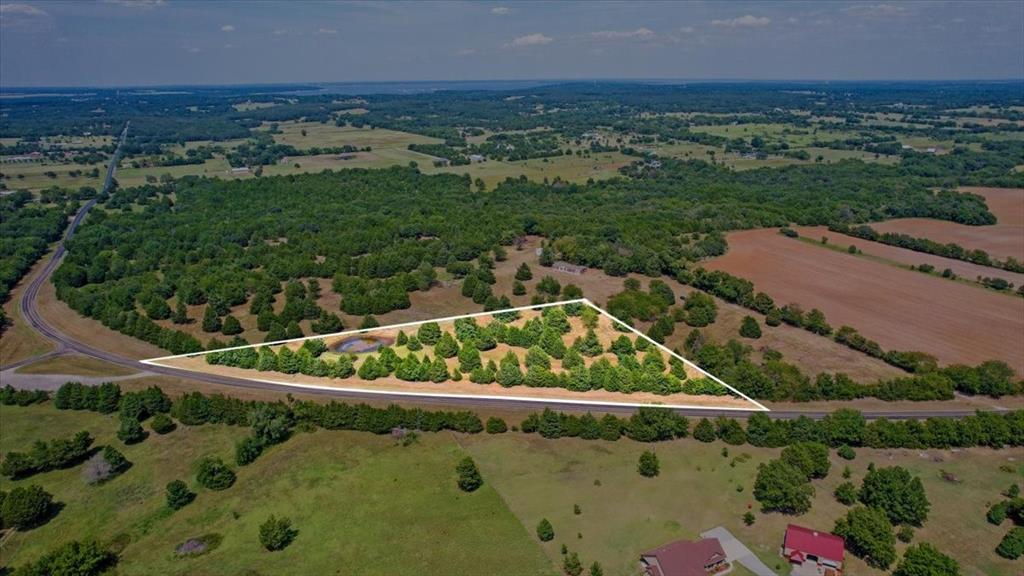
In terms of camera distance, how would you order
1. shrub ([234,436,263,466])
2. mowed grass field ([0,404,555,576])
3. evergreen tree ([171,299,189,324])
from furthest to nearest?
evergreen tree ([171,299,189,324]) < shrub ([234,436,263,466]) < mowed grass field ([0,404,555,576])

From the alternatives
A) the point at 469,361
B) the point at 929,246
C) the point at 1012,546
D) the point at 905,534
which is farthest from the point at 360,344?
the point at 929,246

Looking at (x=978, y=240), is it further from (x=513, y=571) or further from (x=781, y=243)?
(x=513, y=571)

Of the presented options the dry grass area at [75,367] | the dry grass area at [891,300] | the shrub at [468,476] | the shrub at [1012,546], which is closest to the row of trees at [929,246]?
the dry grass area at [891,300]

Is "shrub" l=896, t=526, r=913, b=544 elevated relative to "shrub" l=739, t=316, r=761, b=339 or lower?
lower

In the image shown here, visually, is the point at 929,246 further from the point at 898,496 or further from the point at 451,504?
the point at 451,504

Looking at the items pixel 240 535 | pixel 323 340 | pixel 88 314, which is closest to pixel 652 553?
pixel 240 535

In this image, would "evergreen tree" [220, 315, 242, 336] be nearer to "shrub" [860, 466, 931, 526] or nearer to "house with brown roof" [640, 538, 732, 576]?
"house with brown roof" [640, 538, 732, 576]

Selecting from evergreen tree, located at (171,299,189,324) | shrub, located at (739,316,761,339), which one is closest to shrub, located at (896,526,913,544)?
shrub, located at (739,316,761,339)
